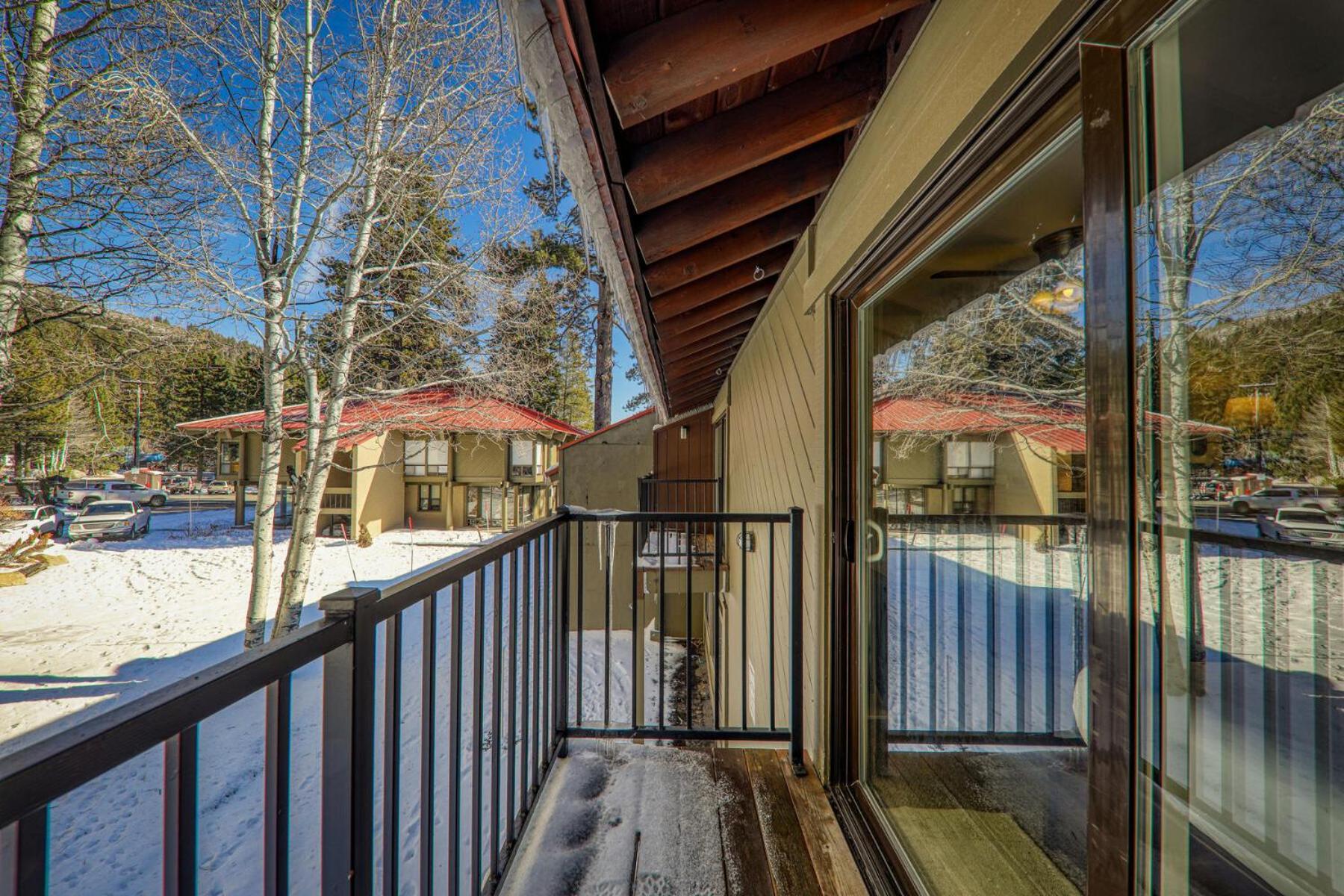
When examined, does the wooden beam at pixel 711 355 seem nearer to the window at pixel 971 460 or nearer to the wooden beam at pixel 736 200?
the wooden beam at pixel 736 200

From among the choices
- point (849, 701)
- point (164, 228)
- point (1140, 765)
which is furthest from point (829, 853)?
point (164, 228)

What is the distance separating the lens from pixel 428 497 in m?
14.6

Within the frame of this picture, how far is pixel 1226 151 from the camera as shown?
2.18ft

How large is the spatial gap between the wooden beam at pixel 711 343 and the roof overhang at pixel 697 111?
4.84 feet

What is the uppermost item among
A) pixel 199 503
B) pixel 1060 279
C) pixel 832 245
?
pixel 832 245

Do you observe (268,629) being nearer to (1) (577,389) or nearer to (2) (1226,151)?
(2) (1226,151)

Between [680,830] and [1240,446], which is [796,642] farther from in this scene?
[1240,446]

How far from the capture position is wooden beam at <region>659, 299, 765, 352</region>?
362 centimetres

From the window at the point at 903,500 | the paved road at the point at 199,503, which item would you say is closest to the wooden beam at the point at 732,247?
the window at the point at 903,500

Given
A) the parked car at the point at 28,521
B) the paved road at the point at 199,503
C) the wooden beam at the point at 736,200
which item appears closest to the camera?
the wooden beam at the point at 736,200

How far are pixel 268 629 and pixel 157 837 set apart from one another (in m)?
4.73

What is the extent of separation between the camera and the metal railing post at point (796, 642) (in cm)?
219

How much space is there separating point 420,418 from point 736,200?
9288 millimetres

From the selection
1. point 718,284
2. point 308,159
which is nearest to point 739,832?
point 718,284
